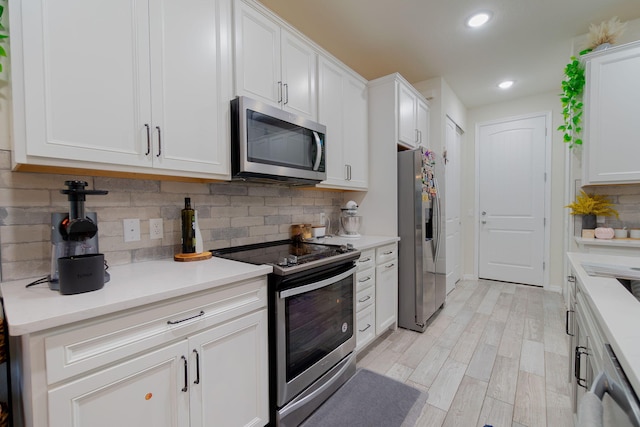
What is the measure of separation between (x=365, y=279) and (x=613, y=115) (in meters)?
2.47

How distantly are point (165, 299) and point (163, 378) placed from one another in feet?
0.98

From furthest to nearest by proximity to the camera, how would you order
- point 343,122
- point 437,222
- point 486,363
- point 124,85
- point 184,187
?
point 437,222 < point 343,122 < point 486,363 < point 184,187 < point 124,85

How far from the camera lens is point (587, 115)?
7.91ft

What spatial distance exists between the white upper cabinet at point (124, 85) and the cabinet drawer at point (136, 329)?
2.14 feet

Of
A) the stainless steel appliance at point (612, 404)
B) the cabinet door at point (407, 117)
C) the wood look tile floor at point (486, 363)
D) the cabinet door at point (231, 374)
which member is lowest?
the wood look tile floor at point (486, 363)

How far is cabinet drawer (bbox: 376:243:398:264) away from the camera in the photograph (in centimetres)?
242

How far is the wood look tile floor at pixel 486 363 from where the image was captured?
165 centimetres

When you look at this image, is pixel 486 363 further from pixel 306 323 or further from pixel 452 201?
pixel 452 201

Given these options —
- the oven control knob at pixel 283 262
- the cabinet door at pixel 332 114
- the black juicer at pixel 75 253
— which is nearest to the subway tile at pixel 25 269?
the black juicer at pixel 75 253

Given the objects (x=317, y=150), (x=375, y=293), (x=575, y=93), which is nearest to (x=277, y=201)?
(x=317, y=150)

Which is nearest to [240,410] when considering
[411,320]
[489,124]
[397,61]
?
[411,320]

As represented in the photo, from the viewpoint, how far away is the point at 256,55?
1.76 meters

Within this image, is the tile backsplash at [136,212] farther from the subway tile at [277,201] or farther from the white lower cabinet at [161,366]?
the white lower cabinet at [161,366]

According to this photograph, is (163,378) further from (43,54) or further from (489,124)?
(489,124)
